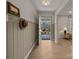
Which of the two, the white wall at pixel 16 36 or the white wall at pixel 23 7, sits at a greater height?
the white wall at pixel 23 7

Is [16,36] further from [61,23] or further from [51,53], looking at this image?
[61,23]

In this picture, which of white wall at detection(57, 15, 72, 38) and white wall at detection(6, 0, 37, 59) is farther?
white wall at detection(57, 15, 72, 38)

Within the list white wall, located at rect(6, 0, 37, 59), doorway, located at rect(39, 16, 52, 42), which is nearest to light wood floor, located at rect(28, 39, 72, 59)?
white wall, located at rect(6, 0, 37, 59)

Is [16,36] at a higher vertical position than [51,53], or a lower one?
higher

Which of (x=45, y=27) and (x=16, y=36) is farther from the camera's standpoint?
(x=45, y=27)

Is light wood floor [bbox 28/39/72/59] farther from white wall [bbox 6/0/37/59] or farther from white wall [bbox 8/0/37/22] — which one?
white wall [bbox 8/0/37/22]

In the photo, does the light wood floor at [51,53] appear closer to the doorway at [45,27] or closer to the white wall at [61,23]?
the doorway at [45,27]

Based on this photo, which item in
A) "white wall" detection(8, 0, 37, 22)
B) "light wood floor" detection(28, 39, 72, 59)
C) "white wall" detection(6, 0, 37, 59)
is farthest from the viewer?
"light wood floor" detection(28, 39, 72, 59)

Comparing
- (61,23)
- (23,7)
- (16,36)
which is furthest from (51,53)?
(61,23)

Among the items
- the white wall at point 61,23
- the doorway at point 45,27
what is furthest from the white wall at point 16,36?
the white wall at point 61,23
